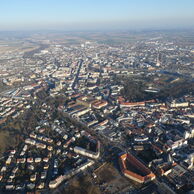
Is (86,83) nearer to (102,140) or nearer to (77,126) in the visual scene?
(77,126)

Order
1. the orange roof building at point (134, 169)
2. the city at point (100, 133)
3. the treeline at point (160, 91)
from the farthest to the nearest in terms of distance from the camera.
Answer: the treeline at point (160, 91)
the city at point (100, 133)
the orange roof building at point (134, 169)

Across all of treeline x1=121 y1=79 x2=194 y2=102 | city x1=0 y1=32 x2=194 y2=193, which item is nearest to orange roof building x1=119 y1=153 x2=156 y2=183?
city x1=0 y1=32 x2=194 y2=193

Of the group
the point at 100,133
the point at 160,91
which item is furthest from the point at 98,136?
the point at 160,91

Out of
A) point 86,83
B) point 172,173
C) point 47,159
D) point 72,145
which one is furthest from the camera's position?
point 86,83

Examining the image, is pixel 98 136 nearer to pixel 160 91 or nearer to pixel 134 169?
pixel 134 169

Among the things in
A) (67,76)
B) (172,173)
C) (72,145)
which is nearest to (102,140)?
(72,145)

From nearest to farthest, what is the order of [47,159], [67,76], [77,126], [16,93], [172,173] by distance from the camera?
[172,173] < [47,159] < [77,126] < [16,93] < [67,76]

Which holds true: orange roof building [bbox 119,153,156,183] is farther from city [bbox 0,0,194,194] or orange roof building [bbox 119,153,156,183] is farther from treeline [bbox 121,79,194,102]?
treeline [bbox 121,79,194,102]

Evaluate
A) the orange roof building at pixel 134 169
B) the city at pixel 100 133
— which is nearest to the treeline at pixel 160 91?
the city at pixel 100 133

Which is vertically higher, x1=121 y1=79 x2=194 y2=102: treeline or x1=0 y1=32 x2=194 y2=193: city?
x1=121 y1=79 x2=194 y2=102: treeline

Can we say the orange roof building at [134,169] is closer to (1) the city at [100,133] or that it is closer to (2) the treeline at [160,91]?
(1) the city at [100,133]

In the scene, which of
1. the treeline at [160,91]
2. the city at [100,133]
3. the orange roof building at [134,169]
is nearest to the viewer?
the orange roof building at [134,169]
